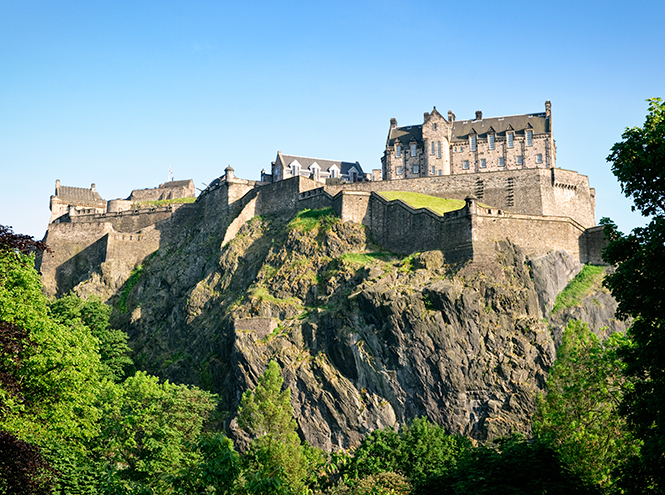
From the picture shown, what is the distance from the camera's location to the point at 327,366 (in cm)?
4894

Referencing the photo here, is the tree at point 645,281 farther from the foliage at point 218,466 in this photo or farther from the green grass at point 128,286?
the green grass at point 128,286

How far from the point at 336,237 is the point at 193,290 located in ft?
41.5

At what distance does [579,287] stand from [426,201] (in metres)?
15.0

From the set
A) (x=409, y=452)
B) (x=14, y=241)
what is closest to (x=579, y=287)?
(x=409, y=452)

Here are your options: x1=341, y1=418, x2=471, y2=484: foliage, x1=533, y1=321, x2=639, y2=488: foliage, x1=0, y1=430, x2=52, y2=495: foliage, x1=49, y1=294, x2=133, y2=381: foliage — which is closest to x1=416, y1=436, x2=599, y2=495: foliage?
x1=533, y1=321, x2=639, y2=488: foliage

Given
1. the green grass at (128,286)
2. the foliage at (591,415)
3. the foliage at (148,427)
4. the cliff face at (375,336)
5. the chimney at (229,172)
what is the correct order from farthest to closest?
1. the chimney at (229,172)
2. the green grass at (128,286)
3. the cliff face at (375,336)
4. the foliage at (148,427)
5. the foliage at (591,415)

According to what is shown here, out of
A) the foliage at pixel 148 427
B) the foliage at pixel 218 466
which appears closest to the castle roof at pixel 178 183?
the foliage at pixel 148 427

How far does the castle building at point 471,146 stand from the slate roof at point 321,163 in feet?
32.9

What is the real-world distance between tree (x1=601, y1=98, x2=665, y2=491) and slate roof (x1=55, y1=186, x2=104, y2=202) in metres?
74.8

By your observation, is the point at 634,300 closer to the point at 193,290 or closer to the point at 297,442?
the point at 297,442

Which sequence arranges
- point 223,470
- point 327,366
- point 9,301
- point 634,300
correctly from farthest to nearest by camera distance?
point 327,366 < point 9,301 < point 634,300 < point 223,470

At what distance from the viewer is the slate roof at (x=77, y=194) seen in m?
88.5

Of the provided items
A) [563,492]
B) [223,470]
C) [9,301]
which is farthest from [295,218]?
[223,470]

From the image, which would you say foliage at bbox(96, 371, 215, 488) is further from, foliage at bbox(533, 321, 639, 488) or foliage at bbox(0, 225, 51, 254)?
foliage at bbox(533, 321, 639, 488)
